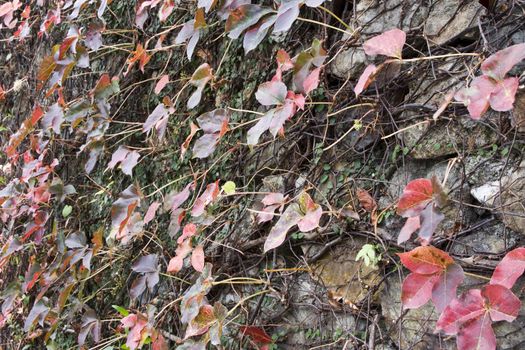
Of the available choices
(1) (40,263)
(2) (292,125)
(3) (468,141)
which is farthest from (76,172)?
(3) (468,141)

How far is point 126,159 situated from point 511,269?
1.18 meters

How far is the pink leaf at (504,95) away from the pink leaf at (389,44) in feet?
0.71

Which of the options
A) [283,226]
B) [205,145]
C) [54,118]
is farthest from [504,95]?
[54,118]

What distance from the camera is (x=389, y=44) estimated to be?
1.01m

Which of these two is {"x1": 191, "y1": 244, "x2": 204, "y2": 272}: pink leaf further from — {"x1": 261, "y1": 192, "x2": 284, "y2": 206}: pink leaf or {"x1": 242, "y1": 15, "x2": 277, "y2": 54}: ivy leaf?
{"x1": 242, "y1": 15, "x2": 277, "y2": 54}: ivy leaf

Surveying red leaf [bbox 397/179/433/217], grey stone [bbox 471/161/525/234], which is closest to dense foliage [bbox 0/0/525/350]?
red leaf [bbox 397/179/433/217]

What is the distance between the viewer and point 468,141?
110cm

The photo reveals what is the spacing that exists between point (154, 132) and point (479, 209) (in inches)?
42.9

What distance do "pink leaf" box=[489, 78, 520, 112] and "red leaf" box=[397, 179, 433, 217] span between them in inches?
6.6

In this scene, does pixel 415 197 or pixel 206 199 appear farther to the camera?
pixel 206 199

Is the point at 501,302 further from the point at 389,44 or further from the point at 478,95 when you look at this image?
the point at 389,44

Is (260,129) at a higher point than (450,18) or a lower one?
lower

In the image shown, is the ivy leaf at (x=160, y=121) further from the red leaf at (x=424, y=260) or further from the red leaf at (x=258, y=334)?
the red leaf at (x=424, y=260)

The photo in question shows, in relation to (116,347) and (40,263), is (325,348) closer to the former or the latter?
(116,347)
